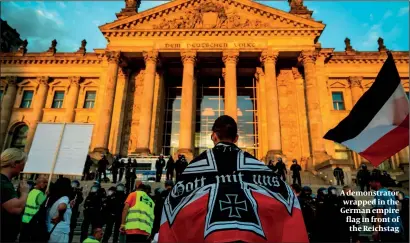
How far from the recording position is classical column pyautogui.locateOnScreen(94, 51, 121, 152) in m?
25.2

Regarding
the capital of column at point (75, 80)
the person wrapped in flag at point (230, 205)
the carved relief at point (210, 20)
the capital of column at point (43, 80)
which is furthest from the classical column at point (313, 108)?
the capital of column at point (43, 80)

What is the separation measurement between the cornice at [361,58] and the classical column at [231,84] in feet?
37.0

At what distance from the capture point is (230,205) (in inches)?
90.3

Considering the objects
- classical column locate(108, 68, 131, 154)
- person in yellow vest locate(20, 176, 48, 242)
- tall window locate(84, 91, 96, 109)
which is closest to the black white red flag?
person in yellow vest locate(20, 176, 48, 242)

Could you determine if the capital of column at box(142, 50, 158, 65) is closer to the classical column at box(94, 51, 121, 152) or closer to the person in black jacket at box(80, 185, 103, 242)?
the classical column at box(94, 51, 121, 152)

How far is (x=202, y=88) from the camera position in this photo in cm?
3203

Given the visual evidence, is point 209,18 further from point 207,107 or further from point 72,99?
point 72,99

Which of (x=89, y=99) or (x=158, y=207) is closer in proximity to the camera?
(x=158, y=207)

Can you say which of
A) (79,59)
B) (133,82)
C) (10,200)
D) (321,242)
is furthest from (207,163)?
(79,59)

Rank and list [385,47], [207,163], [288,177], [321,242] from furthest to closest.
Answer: [385,47] < [288,177] < [321,242] < [207,163]

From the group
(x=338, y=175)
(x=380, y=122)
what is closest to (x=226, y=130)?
(x=380, y=122)

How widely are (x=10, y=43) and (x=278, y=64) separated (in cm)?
3768

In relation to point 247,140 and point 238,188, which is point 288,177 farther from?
point 238,188

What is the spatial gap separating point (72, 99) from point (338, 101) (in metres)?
28.5
